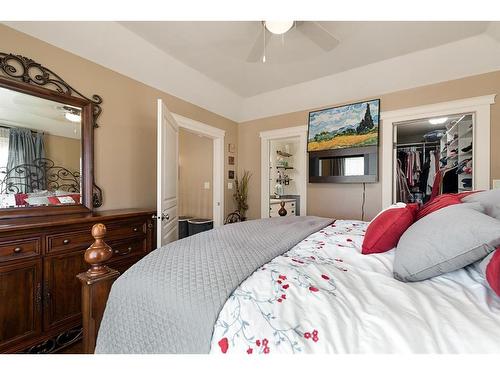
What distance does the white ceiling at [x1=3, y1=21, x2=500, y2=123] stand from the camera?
2.14m

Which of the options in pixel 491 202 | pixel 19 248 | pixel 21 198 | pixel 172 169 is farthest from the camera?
pixel 172 169

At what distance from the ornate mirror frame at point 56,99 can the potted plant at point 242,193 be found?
2.16 meters

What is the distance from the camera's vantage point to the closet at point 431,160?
3113 mm

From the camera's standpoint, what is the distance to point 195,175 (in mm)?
4371

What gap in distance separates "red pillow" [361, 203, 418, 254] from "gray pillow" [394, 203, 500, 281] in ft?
0.55

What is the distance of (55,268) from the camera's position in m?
1.53

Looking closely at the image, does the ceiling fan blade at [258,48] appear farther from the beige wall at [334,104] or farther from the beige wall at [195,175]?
the beige wall at [195,175]

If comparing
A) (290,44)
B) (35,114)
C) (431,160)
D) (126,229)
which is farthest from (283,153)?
(35,114)

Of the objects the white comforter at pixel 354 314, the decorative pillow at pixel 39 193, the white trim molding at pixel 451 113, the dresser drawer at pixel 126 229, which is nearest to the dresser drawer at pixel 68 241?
the dresser drawer at pixel 126 229

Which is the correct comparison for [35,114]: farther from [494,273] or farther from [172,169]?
[494,273]

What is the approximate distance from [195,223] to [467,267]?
368 cm

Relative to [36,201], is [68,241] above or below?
below

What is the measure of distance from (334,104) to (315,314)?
316cm
